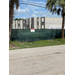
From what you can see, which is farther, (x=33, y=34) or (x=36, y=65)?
(x=33, y=34)

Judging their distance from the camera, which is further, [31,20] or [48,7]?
[31,20]

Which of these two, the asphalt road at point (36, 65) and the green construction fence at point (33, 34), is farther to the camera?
the green construction fence at point (33, 34)

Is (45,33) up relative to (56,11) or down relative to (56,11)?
down

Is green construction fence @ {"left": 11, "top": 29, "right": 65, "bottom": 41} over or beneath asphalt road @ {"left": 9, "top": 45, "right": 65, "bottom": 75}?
over

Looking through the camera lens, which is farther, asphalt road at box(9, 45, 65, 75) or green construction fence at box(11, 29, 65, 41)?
green construction fence at box(11, 29, 65, 41)

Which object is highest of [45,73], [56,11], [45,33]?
[56,11]

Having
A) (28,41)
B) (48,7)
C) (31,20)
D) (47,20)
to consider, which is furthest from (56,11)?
(31,20)

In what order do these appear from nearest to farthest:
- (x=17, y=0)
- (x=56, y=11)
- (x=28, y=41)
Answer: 1. (x=17, y=0)
2. (x=28, y=41)
3. (x=56, y=11)

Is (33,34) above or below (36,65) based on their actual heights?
above

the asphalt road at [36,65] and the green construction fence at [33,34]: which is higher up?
the green construction fence at [33,34]
